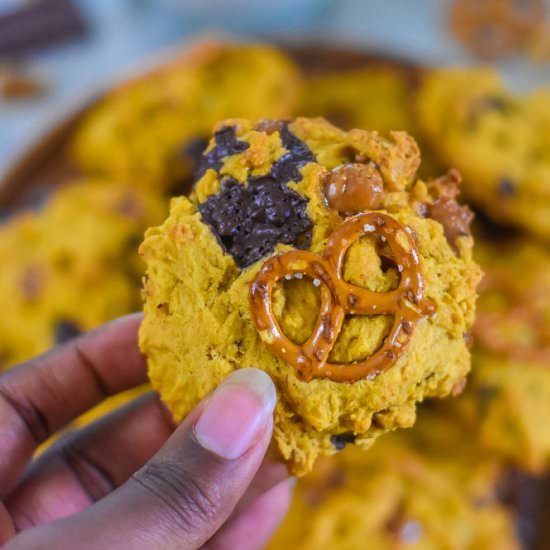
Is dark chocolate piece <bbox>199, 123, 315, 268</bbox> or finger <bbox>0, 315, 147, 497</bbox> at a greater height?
dark chocolate piece <bbox>199, 123, 315, 268</bbox>

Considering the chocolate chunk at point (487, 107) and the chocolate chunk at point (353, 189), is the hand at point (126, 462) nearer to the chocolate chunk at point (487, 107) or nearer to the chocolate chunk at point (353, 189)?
the chocolate chunk at point (353, 189)

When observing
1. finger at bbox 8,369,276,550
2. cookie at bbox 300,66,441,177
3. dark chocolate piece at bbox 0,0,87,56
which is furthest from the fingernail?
dark chocolate piece at bbox 0,0,87,56

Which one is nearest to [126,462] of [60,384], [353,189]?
[60,384]

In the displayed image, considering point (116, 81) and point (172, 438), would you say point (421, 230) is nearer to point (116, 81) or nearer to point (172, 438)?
point (172, 438)

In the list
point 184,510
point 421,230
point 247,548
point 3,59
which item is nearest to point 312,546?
point 247,548

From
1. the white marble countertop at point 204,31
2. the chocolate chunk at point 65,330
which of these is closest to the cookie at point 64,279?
the chocolate chunk at point 65,330

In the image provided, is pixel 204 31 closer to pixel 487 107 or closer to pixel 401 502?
pixel 487 107

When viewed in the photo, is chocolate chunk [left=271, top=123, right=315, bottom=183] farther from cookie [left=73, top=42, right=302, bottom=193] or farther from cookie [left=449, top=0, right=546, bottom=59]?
cookie [left=449, top=0, right=546, bottom=59]
